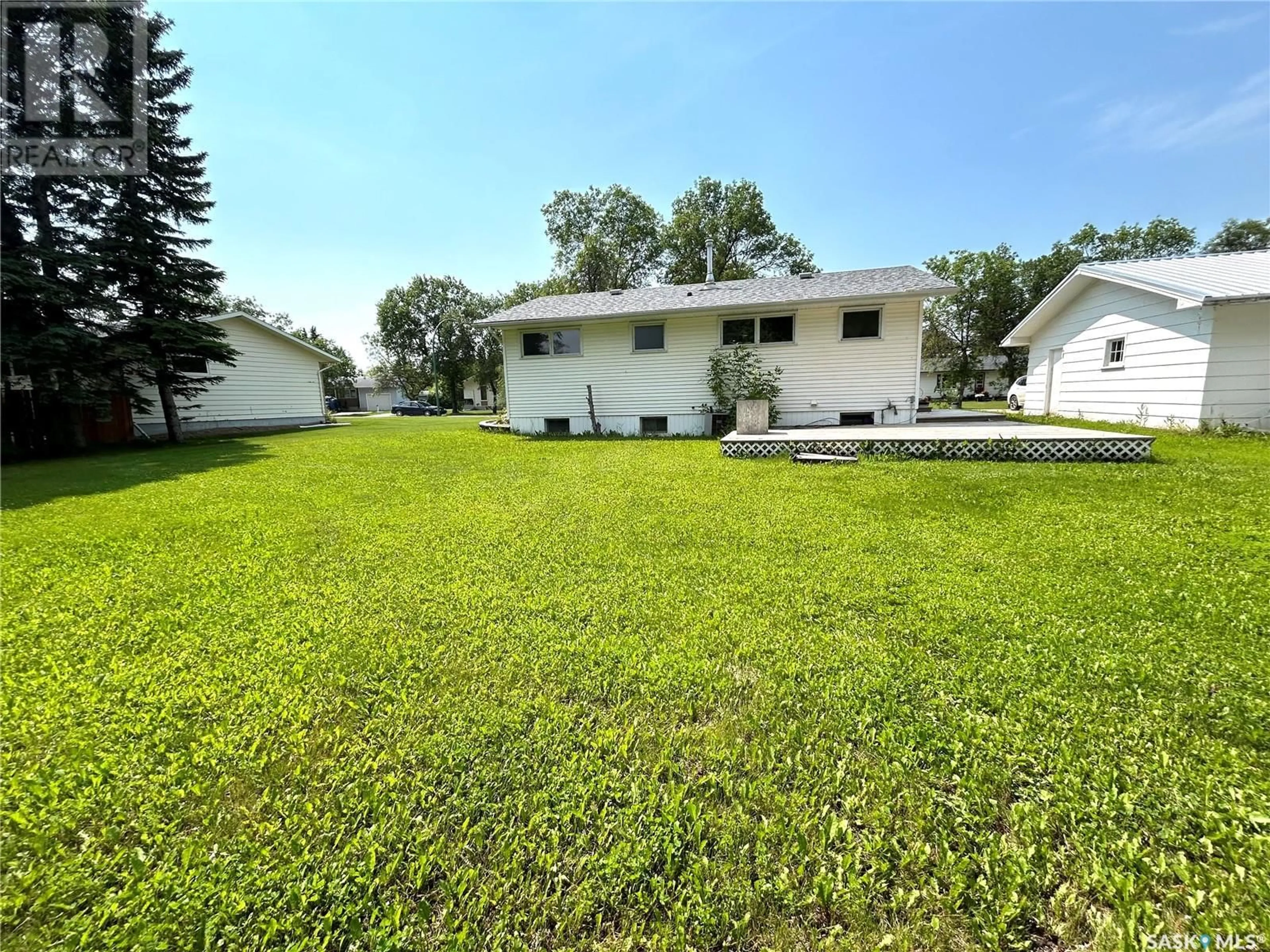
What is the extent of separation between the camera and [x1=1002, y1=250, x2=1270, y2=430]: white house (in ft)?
29.1

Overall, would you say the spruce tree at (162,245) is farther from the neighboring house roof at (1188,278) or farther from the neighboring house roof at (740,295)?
the neighboring house roof at (1188,278)

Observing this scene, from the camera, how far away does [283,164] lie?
38.2 feet

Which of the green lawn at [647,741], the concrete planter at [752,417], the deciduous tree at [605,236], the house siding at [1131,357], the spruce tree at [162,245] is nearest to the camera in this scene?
the green lawn at [647,741]

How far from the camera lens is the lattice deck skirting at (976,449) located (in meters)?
7.17

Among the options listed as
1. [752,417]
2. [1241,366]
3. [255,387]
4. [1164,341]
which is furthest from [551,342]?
[1241,366]

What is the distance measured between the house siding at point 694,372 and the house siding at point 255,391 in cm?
1176

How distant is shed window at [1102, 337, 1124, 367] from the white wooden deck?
8.98 feet

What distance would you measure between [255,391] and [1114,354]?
93.6ft

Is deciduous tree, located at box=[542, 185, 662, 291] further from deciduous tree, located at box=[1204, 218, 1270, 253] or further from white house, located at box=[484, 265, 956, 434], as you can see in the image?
deciduous tree, located at box=[1204, 218, 1270, 253]

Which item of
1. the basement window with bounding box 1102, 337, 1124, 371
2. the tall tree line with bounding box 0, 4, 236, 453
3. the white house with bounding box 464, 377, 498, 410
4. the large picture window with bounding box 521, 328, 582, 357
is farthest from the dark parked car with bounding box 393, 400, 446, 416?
the basement window with bounding box 1102, 337, 1124, 371

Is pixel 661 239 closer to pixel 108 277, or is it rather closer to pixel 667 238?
pixel 667 238

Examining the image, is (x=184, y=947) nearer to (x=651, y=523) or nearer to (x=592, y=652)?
(x=592, y=652)

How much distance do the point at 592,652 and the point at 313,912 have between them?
57.6 inches

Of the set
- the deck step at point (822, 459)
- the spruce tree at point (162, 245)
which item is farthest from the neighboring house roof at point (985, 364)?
the spruce tree at point (162, 245)
